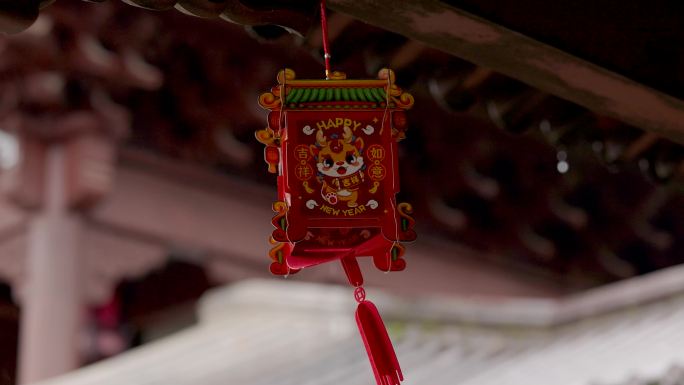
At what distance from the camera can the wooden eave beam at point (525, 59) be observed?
8.20 ft

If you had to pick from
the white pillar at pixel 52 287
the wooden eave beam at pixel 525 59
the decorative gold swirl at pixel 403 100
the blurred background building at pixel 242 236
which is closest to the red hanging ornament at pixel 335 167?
the decorative gold swirl at pixel 403 100

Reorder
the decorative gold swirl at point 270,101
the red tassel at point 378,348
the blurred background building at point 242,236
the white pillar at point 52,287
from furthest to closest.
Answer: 1. the white pillar at point 52,287
2. the blurred background building at point 242,236
3. the red tassel at point 378,348
4. the decorative gold swirl at point 270,101

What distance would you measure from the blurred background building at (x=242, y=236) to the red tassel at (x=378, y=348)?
0.87 meters

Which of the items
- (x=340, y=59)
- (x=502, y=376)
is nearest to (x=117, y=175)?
(x=502, y=376)

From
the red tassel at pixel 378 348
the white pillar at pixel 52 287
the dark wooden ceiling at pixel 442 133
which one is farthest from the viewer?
the white pillar at pixel 52 287

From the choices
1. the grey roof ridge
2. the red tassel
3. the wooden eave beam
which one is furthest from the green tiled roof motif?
the grey roof ridge

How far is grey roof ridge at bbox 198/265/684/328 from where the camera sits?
5.55 metres

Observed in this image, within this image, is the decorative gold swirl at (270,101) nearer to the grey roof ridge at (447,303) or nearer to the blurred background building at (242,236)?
the blurred background building at (242,236)

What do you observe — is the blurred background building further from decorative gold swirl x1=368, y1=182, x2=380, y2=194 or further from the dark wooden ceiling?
decorative gold swirl x1=368, y1=182, x2=380, y2=194

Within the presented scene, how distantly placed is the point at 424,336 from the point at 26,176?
170 centimetres

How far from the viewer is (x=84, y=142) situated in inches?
229

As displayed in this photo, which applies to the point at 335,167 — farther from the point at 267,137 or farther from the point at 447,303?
the point at 447,303

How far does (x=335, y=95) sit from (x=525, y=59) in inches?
15.8

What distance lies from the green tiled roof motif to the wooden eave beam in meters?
0.13
